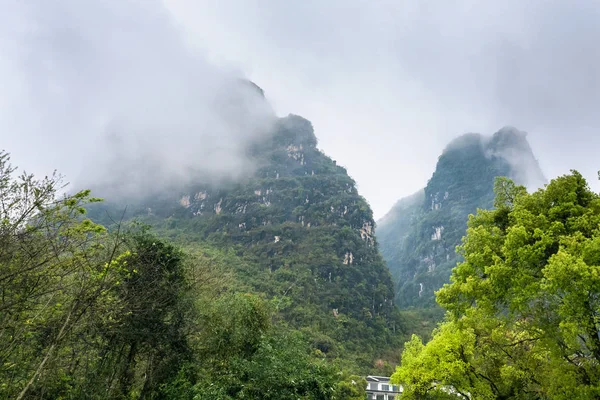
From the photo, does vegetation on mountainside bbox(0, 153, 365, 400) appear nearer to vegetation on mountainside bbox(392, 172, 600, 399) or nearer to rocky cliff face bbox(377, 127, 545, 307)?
vegetation on mountainside bbox(392, 172, 600, 399)

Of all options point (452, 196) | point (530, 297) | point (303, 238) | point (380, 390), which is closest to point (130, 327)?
point (530, 297)

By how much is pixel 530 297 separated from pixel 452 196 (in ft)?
500

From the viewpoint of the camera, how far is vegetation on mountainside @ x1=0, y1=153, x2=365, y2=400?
511 centimetres

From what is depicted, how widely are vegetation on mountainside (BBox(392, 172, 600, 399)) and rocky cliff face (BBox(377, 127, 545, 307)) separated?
4427 inches

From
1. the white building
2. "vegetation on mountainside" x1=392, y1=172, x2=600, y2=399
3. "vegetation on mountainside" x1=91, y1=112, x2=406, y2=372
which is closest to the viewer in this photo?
"vegetation on mountainside" x1=392, y1=172, x2=600, y2=399

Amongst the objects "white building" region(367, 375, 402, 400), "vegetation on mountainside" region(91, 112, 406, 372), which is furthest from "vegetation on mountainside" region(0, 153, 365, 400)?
"white building" region(367, 375, 402, 400)

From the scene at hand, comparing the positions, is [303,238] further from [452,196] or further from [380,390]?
[452,196]

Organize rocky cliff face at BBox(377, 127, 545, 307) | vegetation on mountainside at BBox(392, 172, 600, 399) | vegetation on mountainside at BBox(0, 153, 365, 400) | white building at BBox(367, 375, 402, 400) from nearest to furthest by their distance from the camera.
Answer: vegetation on mountainside at BBox(0, 153, 365, 400) < vegetation on mountainside at BBox(392, 172, 600, 399) < white building at BBox(367, 375, 402, 400) < rocky cliff face at BBox(377, 127, 545, 307)

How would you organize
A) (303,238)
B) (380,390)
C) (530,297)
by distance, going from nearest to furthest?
(530,297) → (380,390) → (303,238)

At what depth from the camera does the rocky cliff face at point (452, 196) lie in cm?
12500

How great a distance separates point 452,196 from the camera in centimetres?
14638

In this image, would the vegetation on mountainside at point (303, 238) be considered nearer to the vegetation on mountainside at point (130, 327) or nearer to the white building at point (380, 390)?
the white building at point (380, 390)

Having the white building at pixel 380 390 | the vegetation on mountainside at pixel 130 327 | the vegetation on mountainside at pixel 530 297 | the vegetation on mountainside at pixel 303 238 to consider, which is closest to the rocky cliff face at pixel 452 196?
the vegetation on mountainside at pixel 303 238

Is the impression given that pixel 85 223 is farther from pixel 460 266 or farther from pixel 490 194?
pixel 490 194
